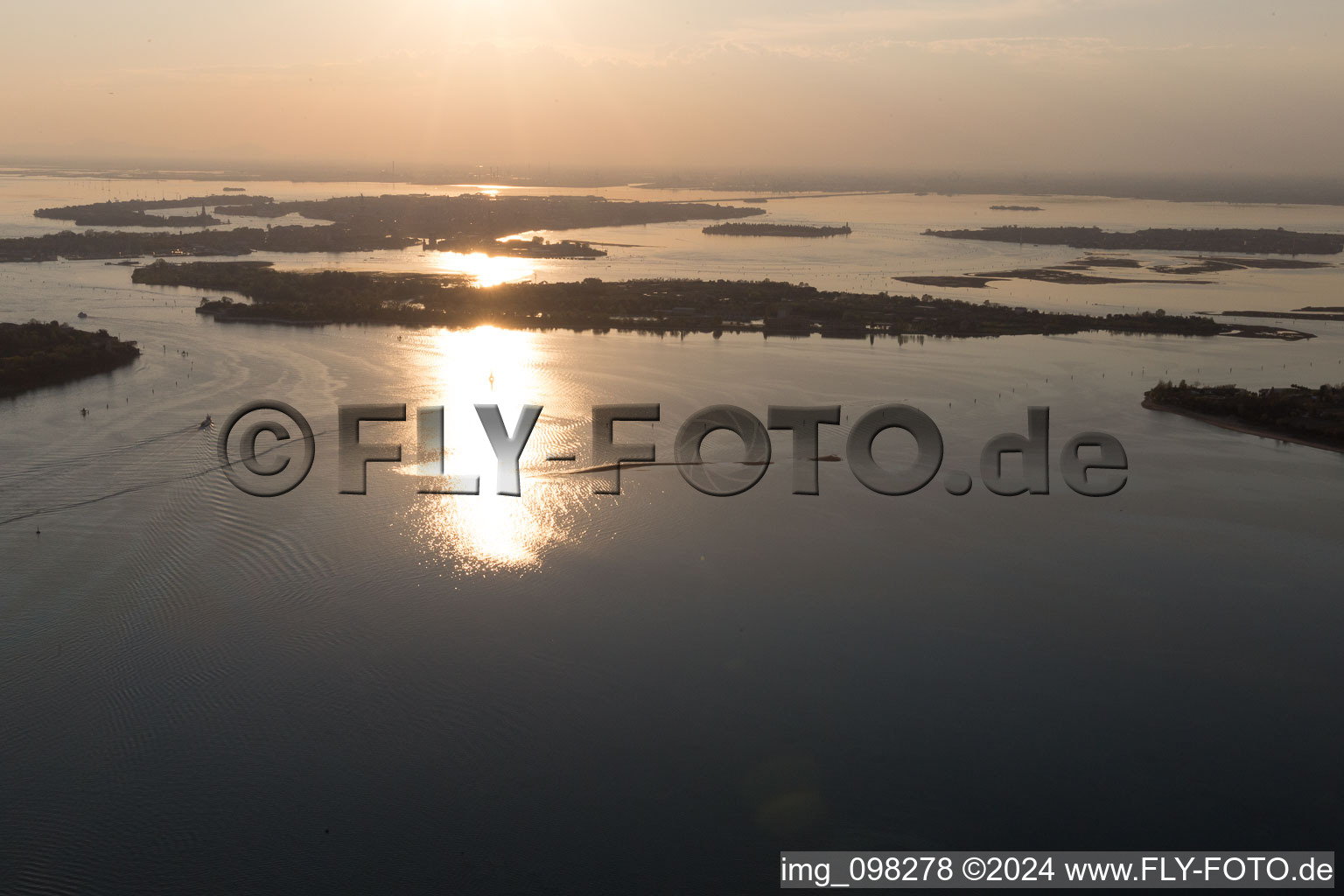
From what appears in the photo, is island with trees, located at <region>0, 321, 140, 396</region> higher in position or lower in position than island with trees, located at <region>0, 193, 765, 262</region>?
lower

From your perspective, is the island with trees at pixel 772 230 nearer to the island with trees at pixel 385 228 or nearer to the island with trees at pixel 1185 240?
the island with trees at pixel 1185 240

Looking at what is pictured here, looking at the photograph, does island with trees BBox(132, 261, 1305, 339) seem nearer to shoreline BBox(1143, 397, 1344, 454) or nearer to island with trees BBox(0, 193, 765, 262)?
shoreline BBox(1143, 397, 1344, 454)

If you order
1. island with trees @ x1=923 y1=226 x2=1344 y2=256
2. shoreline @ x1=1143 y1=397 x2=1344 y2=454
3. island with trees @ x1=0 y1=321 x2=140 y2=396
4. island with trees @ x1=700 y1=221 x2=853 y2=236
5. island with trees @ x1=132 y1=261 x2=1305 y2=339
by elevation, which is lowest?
shoreline @ x1=1143 y1=397 x2=1344 y2=454

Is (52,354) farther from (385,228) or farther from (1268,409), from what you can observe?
(385,228)

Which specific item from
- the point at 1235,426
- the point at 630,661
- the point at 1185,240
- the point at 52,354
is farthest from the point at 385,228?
the point at 630,661

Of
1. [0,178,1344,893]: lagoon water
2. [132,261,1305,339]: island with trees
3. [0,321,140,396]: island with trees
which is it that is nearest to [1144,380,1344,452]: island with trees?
[0,178,1344,893]: lagoon water

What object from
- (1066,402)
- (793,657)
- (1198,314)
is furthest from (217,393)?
(1198,314)
